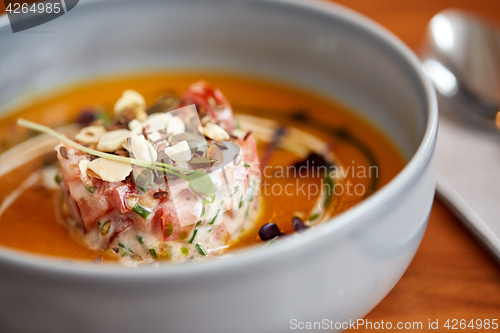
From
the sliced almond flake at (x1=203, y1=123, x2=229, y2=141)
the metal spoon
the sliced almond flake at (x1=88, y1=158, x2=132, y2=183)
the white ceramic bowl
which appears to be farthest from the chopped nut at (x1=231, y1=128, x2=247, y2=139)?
the metal spoon

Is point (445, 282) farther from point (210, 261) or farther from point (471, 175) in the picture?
point (210, 261)

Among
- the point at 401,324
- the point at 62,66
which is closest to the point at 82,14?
the point at 62,66

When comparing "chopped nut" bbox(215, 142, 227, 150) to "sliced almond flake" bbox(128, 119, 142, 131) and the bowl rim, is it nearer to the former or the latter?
"sliced almond flake" bbox(128, 119, 142, 131)

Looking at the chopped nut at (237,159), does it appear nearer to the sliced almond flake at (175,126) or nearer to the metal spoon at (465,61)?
the sliced almond flake at (175,126)

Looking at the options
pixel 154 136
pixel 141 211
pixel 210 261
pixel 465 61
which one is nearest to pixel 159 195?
pixel 141 211

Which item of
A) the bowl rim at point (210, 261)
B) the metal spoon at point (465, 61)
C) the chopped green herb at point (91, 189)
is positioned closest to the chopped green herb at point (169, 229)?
the chopped green herb at point (91, 189)

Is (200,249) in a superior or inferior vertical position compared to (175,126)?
inferior
